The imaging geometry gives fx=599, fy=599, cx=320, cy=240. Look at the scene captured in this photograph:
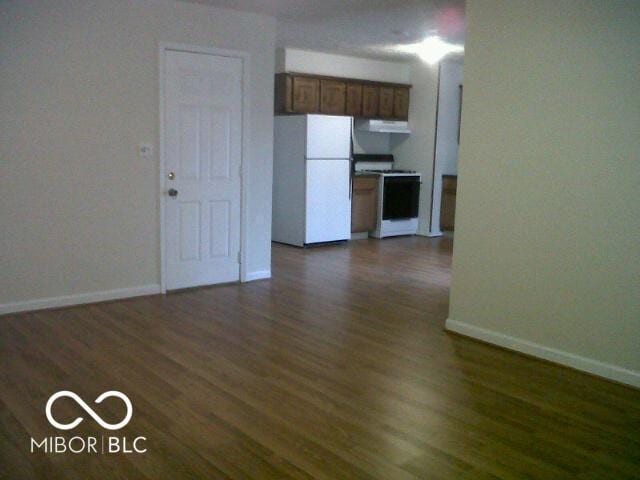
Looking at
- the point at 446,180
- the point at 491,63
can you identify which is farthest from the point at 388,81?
the point at 491,63

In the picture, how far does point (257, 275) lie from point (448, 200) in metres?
4.08

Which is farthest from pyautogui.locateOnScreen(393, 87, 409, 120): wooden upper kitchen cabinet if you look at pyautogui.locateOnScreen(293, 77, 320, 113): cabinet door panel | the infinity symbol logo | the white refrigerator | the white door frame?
the infinity symbol logo

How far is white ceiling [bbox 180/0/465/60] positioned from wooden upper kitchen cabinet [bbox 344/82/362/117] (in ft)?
2.69

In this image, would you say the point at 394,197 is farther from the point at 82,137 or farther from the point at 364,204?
the point at 82,137

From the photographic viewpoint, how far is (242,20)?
18.0 ft

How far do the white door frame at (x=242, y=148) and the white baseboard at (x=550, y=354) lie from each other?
2.24 metres

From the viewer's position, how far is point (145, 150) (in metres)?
5.07

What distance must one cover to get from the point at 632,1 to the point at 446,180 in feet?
18.6

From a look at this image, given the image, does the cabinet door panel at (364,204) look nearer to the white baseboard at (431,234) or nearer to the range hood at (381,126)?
the range hood at (381,126)

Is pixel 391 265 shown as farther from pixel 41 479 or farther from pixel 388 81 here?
pixel 41 479

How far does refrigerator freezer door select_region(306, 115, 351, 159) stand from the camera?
24.8ft

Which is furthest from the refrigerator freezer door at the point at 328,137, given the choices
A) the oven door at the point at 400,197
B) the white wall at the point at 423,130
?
the white wall at the point at 423,130

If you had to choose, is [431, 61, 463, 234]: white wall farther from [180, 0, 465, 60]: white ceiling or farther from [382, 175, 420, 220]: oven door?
[180, 0, 465, 60]: white ceiling

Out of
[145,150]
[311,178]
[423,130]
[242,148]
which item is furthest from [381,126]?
[145,150]
